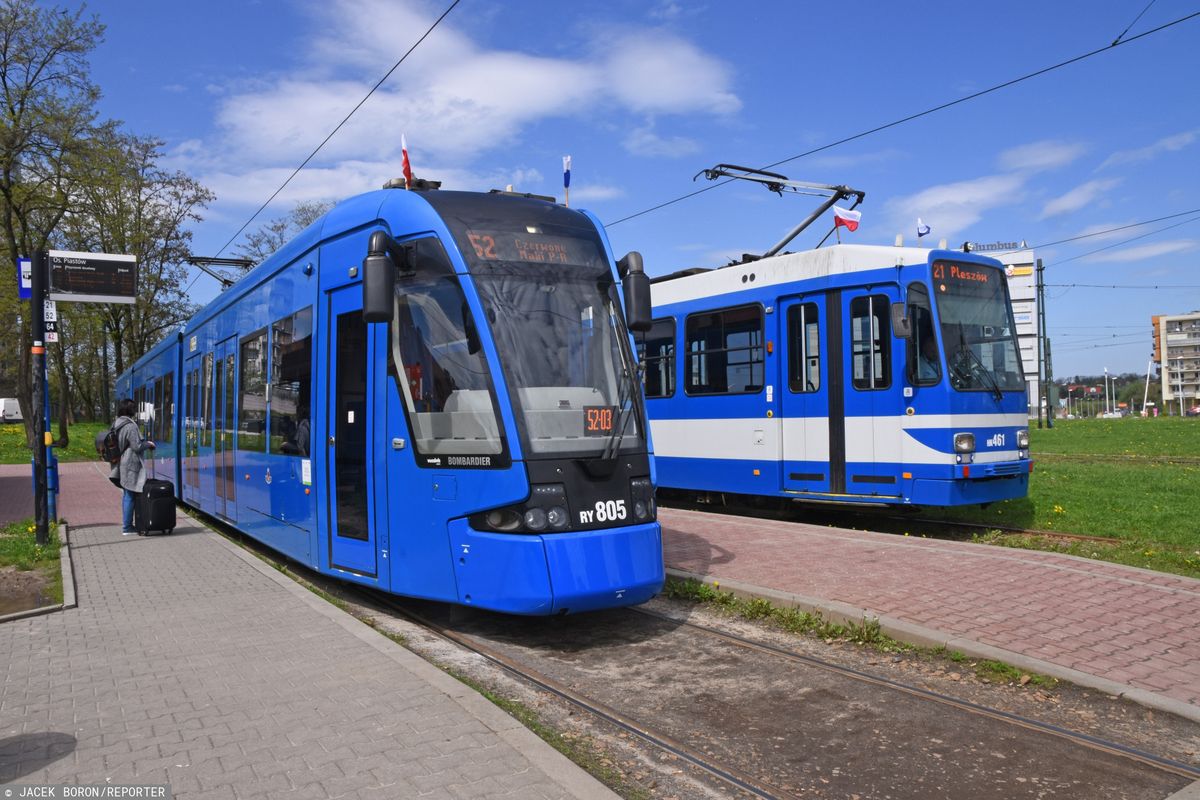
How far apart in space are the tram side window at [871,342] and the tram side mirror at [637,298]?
5258 mm

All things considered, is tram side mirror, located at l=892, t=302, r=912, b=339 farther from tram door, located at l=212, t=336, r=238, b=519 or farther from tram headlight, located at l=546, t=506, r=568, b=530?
tram door, located at l=212, t=336, r=238, b=519

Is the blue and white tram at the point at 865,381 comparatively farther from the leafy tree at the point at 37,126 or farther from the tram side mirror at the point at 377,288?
the leafy tree at the point at 37,126

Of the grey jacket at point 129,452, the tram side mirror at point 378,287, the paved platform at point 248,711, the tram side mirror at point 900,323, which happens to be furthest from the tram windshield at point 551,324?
the grey jacket at point 129,452

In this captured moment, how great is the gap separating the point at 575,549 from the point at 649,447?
1.08 meters

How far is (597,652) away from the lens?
21.6 feet

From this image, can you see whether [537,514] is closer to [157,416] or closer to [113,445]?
[113,445]

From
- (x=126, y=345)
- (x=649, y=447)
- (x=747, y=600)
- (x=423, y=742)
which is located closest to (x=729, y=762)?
(x=423, y=742)

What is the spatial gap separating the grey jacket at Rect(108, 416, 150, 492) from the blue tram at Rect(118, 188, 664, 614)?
558 centimetres

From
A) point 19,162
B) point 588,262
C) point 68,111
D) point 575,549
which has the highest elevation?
point 68,111

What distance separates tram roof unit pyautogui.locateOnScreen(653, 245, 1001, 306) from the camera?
11.1 m

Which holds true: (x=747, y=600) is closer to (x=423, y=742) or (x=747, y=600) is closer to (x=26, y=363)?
(x=423, y=742)

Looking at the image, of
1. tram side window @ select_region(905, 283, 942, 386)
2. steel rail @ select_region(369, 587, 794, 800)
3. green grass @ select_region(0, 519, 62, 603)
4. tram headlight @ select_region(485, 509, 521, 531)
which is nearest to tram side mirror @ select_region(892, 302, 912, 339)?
tram side window @ select_region(905, 283, 942, 386)

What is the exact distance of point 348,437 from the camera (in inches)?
295

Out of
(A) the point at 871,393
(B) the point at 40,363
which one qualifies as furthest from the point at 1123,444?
(B) the point at 40,363
